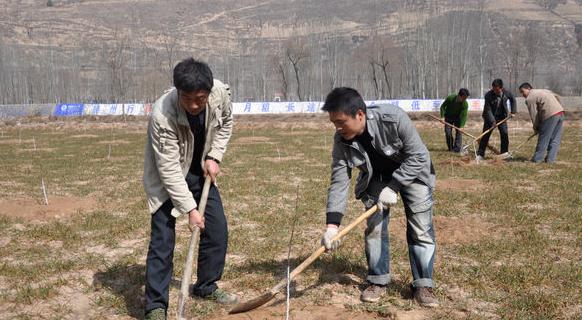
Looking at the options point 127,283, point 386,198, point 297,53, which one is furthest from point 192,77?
point 297,53

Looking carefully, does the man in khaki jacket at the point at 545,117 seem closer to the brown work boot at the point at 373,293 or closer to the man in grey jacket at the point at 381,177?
the man in grey jacket at the point at 381,177

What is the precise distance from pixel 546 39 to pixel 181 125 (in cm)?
10356

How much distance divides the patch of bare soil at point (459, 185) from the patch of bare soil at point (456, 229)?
1.97m

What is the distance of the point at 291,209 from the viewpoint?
26.0 feet

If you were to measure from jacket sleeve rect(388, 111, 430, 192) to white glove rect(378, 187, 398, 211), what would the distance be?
5 centimetres

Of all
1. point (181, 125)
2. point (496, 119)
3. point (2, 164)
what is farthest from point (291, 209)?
point (2, 164)

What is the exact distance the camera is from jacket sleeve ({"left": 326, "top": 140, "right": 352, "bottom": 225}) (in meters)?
4.07

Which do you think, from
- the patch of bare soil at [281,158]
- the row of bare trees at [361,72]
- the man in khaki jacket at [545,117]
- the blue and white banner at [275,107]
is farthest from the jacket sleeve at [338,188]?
the row of bare trees at [361,72]

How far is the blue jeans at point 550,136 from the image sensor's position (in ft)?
36.6

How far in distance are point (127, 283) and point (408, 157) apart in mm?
2858

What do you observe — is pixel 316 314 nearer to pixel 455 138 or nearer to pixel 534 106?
pixel 534 106

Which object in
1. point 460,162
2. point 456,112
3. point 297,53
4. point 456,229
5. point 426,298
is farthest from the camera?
point 297,53

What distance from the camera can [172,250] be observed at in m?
4.07

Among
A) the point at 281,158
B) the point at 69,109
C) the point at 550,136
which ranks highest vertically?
the point at 550,136
